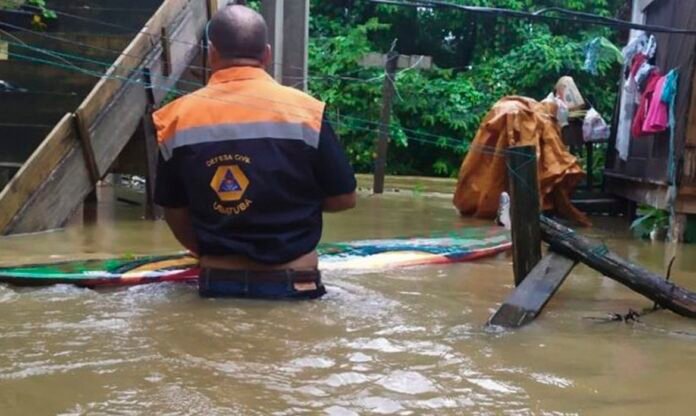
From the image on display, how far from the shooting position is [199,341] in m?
2.95

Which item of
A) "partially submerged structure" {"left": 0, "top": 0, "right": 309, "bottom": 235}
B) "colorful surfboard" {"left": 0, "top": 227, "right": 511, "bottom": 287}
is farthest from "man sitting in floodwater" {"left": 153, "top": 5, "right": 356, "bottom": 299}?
Answer: "partially submerged structure" {"left": 0, "top": 0, "right": 309, "bottom": 235}

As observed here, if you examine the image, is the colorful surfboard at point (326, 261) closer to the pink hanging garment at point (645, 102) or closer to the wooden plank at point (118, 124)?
the wooden plank at point (118, 124)

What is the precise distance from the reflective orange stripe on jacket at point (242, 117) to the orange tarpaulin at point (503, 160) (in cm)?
520

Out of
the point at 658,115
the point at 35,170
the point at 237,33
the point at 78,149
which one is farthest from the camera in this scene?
the point at 658,115

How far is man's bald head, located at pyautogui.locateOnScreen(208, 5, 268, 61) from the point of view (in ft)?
11.4

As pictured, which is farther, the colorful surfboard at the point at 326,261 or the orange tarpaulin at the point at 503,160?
the orange tarpaulin at the point at 503,160

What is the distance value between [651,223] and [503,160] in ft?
4.93

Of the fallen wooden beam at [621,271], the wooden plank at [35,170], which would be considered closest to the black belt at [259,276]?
the fallen wooden beam at [621,271]

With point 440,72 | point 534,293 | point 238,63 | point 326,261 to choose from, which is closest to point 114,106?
point 326,261

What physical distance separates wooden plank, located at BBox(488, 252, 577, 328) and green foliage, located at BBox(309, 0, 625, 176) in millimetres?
13205

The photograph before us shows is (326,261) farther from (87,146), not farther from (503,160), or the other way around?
(503,160)

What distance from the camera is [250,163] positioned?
3.37 meters

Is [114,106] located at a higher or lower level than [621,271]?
higher

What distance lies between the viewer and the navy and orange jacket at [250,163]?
3.38 meters
